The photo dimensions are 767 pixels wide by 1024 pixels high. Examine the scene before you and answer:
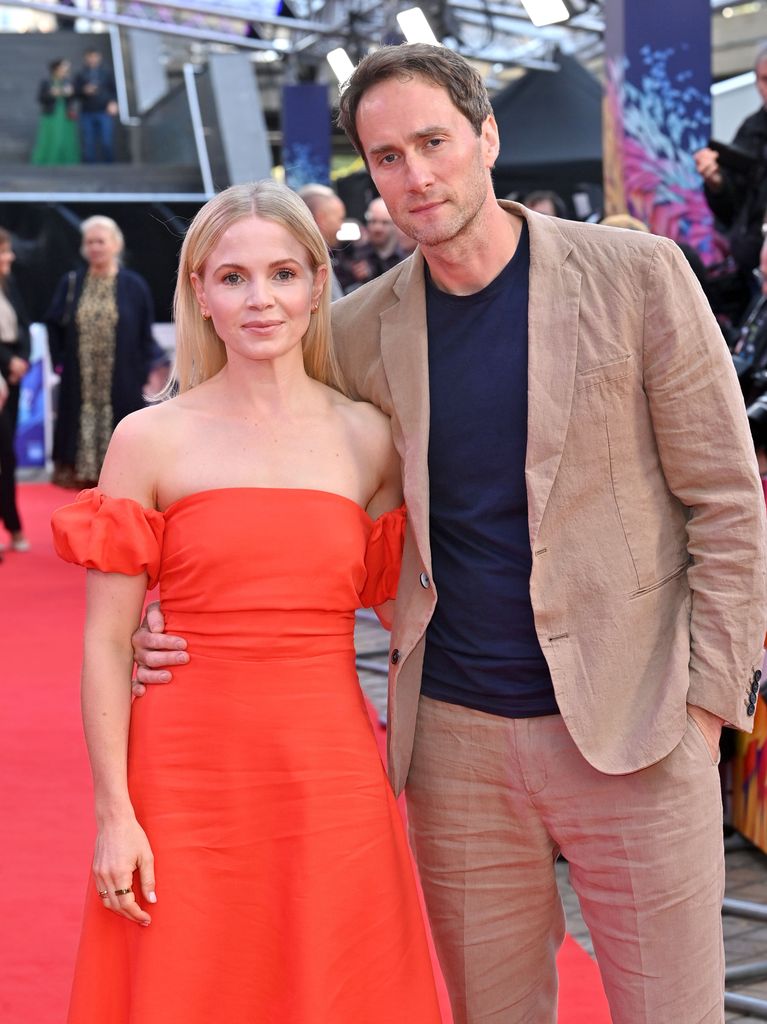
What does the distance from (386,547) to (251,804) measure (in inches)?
18.8

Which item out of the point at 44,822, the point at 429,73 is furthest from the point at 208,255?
the point at 44,822

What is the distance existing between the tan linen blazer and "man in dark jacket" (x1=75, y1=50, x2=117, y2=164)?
62.7 ft

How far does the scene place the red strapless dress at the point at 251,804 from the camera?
2.16 meters

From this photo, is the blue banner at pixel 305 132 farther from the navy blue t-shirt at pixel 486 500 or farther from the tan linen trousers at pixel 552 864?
the tan linen trousers at pixel 552 864

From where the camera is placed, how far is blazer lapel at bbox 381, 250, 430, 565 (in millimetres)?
2213

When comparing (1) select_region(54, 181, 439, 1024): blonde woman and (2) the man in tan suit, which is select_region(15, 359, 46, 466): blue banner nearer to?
(1) select_region(54, 181, 439, 1024): blonde woman

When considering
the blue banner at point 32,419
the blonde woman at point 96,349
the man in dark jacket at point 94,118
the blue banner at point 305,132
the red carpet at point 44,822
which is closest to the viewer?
the red carpet at point 44,822

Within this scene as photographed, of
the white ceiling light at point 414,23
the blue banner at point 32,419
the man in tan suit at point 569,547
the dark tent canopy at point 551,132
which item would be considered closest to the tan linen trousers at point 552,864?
the man in tan suit at point 569,547

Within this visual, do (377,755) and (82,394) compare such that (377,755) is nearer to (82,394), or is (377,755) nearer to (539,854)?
(539,854)

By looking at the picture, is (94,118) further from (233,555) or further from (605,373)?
(605,373)

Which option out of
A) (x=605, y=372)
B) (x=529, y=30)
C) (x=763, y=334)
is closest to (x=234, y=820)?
(x=605, y=372)

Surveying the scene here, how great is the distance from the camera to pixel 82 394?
28.9 ft

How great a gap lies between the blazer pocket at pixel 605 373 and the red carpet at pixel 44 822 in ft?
5.33

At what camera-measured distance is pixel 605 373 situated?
7.02ft
